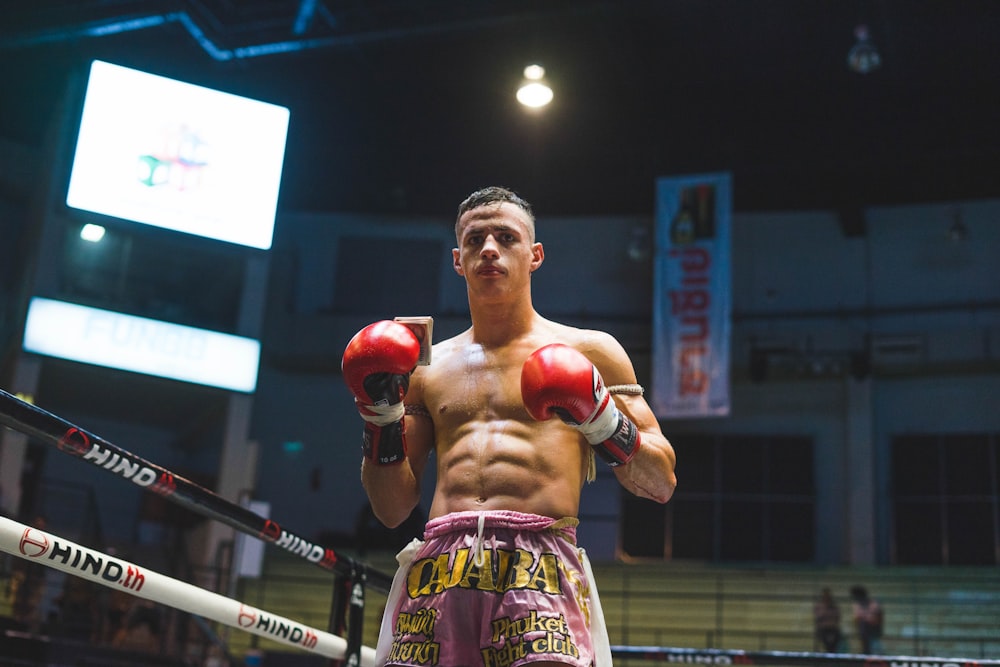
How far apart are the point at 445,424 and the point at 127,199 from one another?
7.30 m

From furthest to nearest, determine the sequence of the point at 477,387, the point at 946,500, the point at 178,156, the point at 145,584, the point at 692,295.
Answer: the point at 946,500 < the point at 692,295 < the point at 178,156 < the point at 477,387 < the point at 145,584

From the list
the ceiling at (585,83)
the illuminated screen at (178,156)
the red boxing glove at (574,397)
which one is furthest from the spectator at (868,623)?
the red boxing glove at (574,397)

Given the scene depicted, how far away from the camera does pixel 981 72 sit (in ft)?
36.1

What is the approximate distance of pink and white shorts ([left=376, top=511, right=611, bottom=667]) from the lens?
2143mm

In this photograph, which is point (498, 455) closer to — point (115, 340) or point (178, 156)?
point (178, 156)

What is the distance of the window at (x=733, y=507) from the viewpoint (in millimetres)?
14414

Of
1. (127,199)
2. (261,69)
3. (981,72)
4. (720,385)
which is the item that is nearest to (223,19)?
(261,69)

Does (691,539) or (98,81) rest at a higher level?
(98,81)

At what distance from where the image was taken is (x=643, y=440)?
2354 millimetres

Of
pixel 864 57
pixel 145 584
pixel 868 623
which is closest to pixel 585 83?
pixel 864 57

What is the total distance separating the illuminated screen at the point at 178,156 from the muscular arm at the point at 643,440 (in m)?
7.12

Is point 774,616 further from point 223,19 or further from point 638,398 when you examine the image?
point 638,398

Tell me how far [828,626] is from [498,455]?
9433mm

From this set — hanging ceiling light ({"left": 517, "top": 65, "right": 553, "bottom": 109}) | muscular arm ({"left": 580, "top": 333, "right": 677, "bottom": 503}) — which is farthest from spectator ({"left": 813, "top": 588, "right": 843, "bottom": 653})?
muscular arm ({"left": 580, "top": 333, "right": 677, "bottom": 503})
